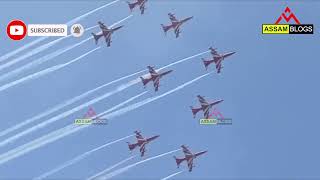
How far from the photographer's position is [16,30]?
12.8 meters

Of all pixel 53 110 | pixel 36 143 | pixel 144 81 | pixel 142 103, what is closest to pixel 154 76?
A: pixel 144 81

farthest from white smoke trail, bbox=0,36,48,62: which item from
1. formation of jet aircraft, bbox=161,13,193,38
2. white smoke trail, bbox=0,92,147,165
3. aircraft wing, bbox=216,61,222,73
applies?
aircraft wing, bbox=216,61,222,73

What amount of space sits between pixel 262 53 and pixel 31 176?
7151 millimetres

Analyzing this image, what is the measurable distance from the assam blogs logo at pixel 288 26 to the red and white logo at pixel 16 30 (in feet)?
21.8

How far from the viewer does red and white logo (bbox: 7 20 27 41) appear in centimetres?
1277

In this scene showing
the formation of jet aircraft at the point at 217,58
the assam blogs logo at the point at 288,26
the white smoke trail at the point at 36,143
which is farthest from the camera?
the formation of jet aircraft at the point at 217,58

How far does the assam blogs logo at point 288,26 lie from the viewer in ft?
41.7

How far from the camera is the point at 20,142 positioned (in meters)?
12.6

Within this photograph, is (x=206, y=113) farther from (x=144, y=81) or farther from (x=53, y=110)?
(x=53, y=110)

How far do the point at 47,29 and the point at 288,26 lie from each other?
262 inches

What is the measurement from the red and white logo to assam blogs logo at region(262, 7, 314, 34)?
6.65 metres

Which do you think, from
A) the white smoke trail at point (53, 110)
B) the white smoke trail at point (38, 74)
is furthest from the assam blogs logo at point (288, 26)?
the white smoke trail at point (38, 74)

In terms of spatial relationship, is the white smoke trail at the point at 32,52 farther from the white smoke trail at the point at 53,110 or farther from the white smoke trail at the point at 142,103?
the white smoke trail at the point at 142,103

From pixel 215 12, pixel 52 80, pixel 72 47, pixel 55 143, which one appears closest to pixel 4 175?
pixel 55 143
